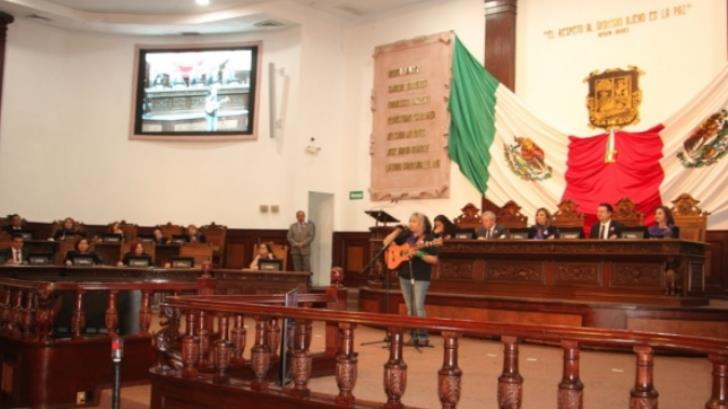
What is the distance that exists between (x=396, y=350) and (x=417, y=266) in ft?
11.4

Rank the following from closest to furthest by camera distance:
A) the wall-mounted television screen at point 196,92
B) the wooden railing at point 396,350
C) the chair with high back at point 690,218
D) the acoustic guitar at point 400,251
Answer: the wooden railing at point 396,350, the acoustic guitar at point 400,251, the chair with high back at point 690,218, the wall-mounted television screen at point 196,92

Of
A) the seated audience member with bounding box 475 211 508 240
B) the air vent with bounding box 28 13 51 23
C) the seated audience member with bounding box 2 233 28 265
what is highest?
the air vent with bounding box 28 13 51 23

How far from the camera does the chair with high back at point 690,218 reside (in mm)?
9086

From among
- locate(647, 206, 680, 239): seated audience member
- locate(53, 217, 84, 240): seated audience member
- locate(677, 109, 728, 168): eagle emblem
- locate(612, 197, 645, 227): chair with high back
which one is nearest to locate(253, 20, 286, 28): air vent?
locate(53, 217, 84, 240): seated audience member

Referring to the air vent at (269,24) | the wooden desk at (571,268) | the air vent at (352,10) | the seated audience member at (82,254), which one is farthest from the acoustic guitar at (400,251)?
the air vent at (269,24)

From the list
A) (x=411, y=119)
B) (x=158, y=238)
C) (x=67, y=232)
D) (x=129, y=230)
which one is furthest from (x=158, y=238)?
(x=411, y=119)

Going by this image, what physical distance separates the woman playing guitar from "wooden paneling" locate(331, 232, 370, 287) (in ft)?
21.9

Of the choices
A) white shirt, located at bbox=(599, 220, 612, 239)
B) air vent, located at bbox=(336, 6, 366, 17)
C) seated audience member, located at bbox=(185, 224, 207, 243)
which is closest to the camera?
white shirt, located at bbox=(599, 220, 612, 239)

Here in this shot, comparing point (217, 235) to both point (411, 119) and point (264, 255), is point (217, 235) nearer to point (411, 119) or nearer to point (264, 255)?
point (264, 255)

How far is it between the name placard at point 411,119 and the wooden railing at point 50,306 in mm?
7517

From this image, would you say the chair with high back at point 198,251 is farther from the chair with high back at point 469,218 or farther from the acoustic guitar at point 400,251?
the acoustic guitar at point 400,251

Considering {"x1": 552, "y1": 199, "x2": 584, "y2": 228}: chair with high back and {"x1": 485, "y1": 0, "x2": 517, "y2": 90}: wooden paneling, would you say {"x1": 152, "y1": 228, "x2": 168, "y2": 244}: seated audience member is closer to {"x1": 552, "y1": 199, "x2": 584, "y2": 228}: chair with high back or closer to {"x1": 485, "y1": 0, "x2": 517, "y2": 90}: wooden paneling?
{"x1": 485, "y1": 0, "x2": 517, "y2": 90}: wooden paneling

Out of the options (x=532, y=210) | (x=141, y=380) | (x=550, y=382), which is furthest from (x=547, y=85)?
(x=141, y=380)

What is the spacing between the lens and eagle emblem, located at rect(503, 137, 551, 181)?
11.6 metres
